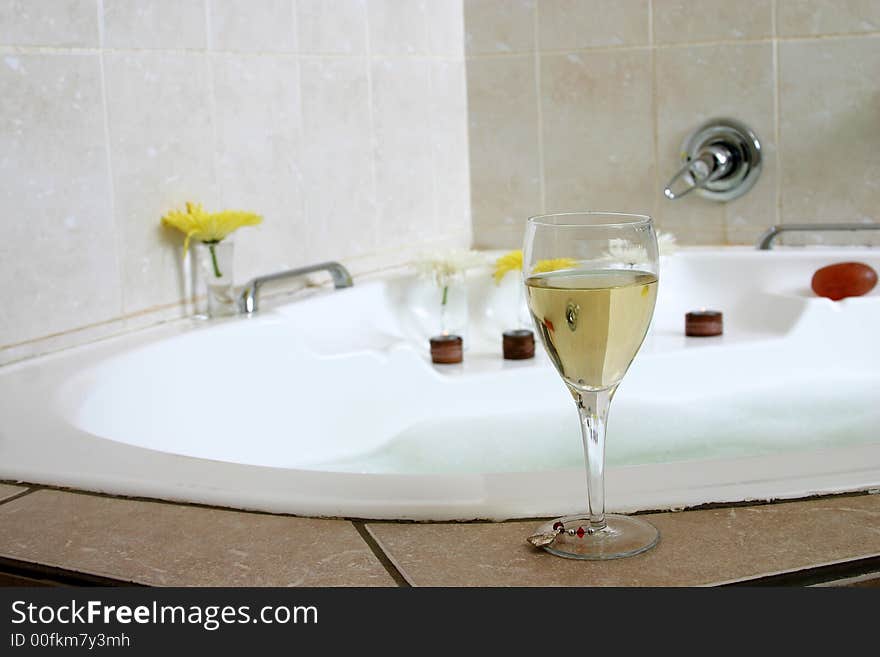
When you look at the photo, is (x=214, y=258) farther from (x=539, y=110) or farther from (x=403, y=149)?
(x=539, y=110)

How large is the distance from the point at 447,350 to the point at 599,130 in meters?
0.83

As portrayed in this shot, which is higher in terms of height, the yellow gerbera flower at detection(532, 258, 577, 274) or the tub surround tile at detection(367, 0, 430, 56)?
the tub surround tile at detection(367, 0, 430, 56)

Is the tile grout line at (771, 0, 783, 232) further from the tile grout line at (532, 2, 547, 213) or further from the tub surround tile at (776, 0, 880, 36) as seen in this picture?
the tile grout line at (532, 2, 547, 213)

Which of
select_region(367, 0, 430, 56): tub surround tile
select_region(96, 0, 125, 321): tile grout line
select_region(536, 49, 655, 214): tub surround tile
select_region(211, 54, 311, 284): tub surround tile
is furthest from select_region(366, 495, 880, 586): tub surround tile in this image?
select_region(536, 49, 655, 214): tub surround tile

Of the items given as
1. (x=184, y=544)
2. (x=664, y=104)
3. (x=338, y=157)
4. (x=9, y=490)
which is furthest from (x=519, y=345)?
(x=184, y=544)

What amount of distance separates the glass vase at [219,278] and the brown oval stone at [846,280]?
3.56 feet

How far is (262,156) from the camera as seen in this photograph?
1.91m

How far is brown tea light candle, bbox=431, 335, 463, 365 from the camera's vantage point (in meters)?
1.97

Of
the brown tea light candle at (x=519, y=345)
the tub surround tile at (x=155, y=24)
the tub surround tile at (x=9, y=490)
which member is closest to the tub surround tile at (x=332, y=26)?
the tub surround tile at (x=155, y=24)

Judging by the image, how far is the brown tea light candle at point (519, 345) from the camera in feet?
6.51

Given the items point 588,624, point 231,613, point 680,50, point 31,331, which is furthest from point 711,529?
point 680,50

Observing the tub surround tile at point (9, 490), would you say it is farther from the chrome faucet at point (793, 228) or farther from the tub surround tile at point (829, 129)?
the tub surround tile at point (829, 129)

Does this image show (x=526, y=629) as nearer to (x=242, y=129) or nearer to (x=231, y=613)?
(x=231, y=613)

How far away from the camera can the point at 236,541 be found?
0.74 m
